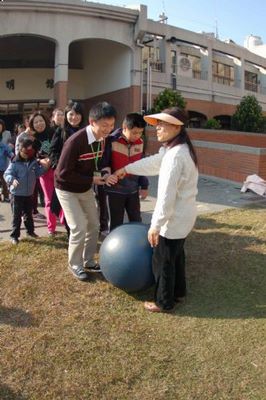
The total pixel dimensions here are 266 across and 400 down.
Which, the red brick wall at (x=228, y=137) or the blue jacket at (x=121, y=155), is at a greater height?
the red brick wall at (x=228, y=137)

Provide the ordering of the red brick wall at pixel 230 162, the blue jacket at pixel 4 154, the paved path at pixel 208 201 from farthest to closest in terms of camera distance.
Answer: the red brick wall at pixel 230 162 → the blue jacket at pixel 4 154 → the paved path at pixel 208 201

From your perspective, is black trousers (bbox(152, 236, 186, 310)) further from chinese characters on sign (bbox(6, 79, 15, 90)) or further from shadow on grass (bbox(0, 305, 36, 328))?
chinese characters on sign (bbox(6, 79, 15, 90))

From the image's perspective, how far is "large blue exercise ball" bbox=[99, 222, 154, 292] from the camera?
13.0 feet

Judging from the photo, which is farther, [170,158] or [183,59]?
[183,59]

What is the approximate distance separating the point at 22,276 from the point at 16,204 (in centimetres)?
109

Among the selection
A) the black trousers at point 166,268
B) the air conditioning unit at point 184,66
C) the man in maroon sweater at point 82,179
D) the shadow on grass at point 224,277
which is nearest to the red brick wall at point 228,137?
the air conditioning unit at point 184,66

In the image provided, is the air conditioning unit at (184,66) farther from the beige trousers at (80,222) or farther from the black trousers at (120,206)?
the beige trousers at (80,222)

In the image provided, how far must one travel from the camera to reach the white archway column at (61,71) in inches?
672

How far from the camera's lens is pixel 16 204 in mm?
5395

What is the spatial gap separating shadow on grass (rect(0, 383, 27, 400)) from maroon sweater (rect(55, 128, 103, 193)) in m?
1.91

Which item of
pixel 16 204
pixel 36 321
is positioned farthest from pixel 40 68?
pixel 36 321

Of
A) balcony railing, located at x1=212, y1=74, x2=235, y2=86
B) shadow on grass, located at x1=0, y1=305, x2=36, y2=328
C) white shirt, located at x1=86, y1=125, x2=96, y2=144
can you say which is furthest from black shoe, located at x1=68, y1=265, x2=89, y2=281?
Result: balcony railing, located at x1=212, y1=74, x2=235, y2=86

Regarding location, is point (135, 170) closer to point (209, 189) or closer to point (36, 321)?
point (36, 321)

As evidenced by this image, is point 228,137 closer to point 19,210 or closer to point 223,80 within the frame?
point 223,80
